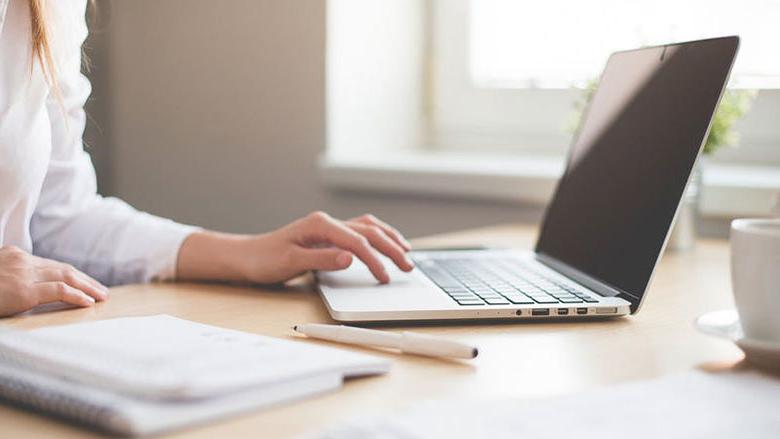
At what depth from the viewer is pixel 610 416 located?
56 centimetres

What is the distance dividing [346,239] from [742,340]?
1.36ft

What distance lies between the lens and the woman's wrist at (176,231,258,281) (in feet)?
3.40

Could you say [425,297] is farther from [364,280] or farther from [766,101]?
[766,101]

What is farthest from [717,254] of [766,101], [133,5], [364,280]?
[133,5]

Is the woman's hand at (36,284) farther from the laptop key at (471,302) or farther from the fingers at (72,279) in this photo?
the laptop key at (471,302)

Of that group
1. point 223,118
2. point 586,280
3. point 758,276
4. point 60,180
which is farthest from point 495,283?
point 223,118

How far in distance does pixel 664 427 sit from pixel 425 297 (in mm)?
363

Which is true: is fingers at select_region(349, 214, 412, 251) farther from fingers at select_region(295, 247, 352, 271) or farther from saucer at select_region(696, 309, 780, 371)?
saucer at select_region(696, 309, 780, 371)

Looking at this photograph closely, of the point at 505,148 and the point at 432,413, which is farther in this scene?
the point at 505,148

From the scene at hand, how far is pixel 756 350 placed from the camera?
67cm

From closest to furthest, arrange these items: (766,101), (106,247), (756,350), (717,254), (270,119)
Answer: (756,350) → (106,247) → (717,254) → (766,101) → (270,119)

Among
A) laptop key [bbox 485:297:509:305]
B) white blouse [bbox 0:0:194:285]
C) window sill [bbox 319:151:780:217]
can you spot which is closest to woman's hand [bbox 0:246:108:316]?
white blouse [bbox 0:0:194:285]

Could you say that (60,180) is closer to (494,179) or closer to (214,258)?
(214,258)

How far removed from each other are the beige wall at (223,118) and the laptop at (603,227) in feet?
1.65
